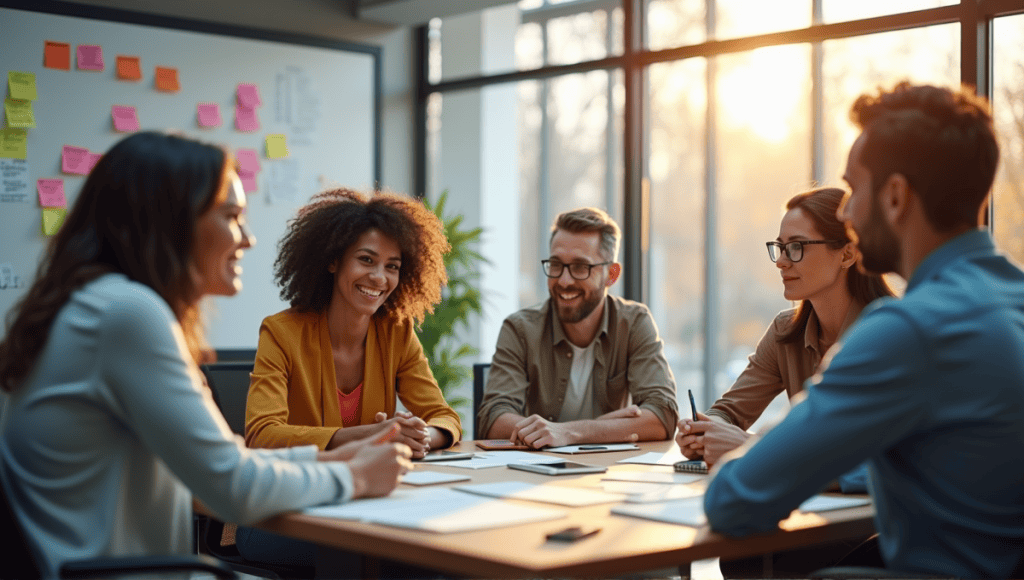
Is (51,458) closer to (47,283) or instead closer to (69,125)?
(47,283)

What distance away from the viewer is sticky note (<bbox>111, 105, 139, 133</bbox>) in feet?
15.3

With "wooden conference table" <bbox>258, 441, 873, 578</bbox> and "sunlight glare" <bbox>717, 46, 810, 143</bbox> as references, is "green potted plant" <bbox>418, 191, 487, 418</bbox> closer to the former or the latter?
"wooden conference table" <bbox>258, 441, 873, 578</bbox>

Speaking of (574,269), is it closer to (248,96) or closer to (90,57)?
(248,96)

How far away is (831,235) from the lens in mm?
2789

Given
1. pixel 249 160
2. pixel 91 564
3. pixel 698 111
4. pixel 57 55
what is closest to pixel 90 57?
pixel 57 55

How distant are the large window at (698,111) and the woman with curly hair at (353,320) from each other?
3.93ft

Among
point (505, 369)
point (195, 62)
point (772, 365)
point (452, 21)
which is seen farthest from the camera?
point (452, 21)

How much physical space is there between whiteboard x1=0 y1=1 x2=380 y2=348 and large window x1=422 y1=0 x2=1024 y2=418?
0.62 meters

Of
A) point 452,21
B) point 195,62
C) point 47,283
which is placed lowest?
point 47,283

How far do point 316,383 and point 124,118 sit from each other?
2518mm

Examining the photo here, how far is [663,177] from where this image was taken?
13109 millimetres

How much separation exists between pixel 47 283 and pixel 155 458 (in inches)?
13.1

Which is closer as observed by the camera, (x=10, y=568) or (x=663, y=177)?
(x=10, y=568)

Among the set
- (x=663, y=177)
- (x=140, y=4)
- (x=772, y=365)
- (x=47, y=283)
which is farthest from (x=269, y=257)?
(x=663, y=177)
